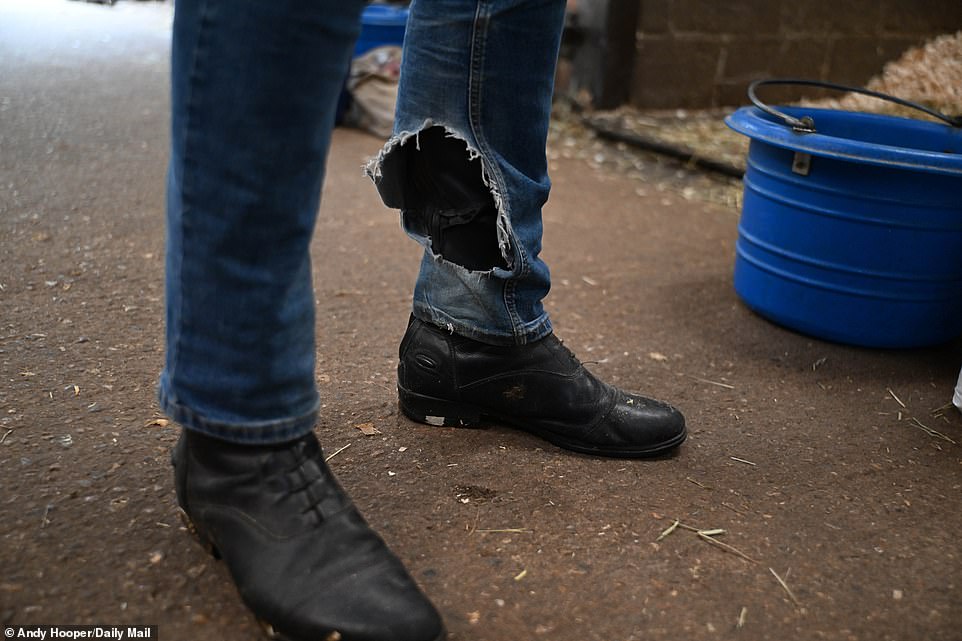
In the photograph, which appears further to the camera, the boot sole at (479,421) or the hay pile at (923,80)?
the hay pile at (923,80)

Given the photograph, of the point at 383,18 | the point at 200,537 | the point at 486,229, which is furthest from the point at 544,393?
the point at 383,18

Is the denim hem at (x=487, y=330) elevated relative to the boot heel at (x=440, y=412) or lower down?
elevated

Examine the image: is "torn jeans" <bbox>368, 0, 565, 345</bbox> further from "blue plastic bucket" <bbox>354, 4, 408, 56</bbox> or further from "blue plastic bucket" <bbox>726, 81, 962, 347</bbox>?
"blue plastic bucket" <bbox>354, 4, 408, 56</bbox>

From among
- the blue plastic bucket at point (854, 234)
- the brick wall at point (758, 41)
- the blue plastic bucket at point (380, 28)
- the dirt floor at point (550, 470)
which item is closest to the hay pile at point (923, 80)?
the brick wall at point (758, 41)

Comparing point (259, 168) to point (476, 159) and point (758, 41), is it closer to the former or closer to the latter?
point (476, 159)

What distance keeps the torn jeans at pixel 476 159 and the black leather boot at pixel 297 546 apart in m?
0.34

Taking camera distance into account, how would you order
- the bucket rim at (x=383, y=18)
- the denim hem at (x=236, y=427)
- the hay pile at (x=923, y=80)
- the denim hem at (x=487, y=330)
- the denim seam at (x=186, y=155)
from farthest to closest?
the hay pile at (x=923, y=80), the bucket rim at (x=383, y=18), the denim hem at (x=487, y=330), the denim hem at (x=236, y=427), the denim seam at (x=186, y=155)

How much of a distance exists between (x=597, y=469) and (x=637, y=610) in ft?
0.88

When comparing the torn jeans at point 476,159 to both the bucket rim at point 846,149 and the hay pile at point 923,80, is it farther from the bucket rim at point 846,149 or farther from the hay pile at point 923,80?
the hay pile at point 923,80

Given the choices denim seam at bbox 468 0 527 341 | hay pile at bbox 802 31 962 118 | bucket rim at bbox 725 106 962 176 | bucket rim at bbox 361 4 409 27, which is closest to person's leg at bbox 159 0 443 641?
denim seam at bbox 468 0 527 341

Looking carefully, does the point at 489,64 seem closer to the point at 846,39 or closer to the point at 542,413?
the point at 542,413

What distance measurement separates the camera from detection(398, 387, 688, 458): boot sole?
1.14 meters

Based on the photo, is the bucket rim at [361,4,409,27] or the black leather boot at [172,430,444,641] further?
the bucket rim at [361,4,409,27]

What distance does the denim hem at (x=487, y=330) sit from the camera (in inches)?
43.6
